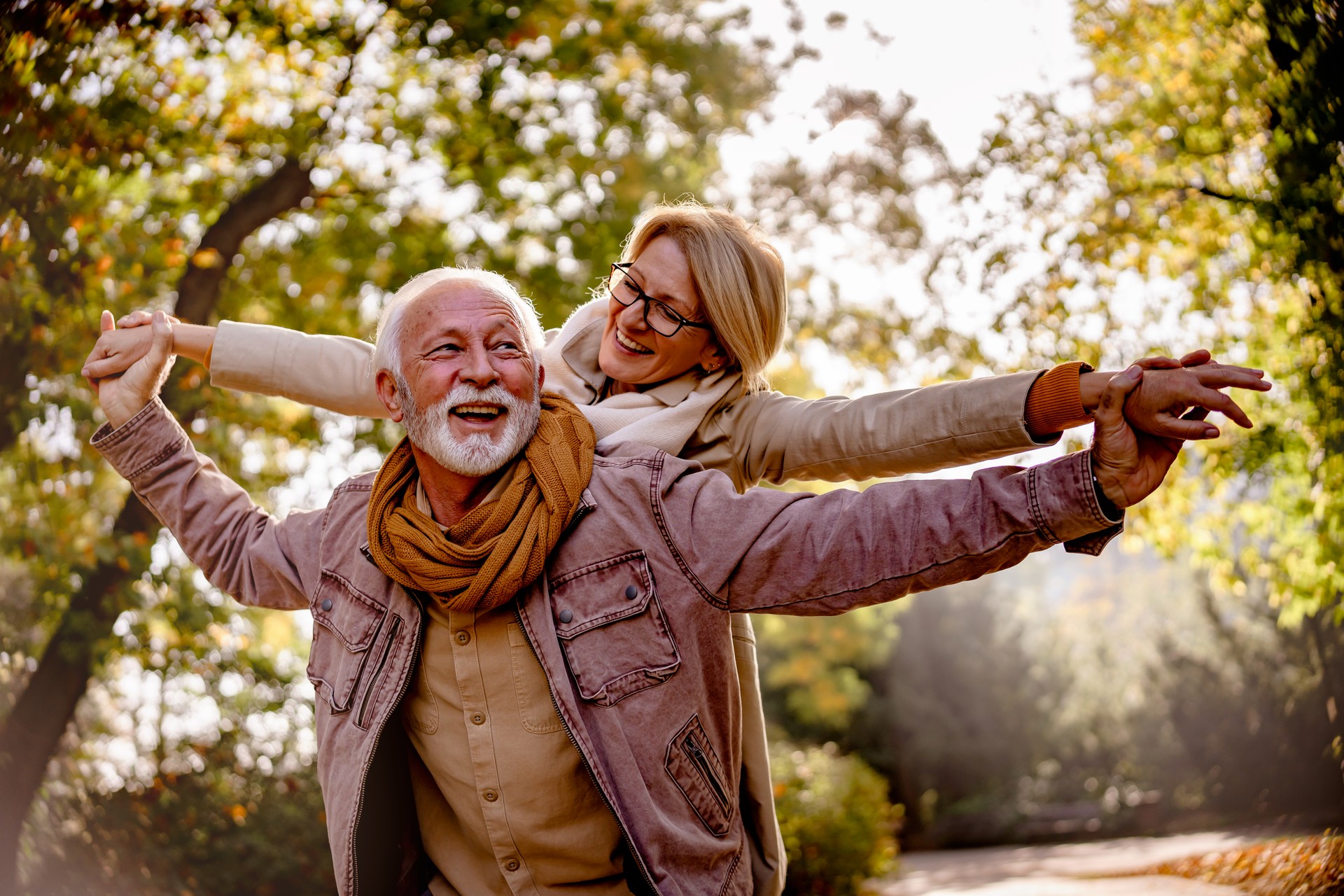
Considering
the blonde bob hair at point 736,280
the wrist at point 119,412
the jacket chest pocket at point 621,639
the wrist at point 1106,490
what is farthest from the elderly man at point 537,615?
the wrist at point 119,412

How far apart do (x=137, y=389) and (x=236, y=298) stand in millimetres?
5732

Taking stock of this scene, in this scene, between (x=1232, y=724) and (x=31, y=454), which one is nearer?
(x=31, y=454)

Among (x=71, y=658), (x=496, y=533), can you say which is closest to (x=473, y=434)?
(x=496, y=533)

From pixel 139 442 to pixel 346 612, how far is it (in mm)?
717

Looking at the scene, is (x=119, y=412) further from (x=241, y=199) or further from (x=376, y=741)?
(x=241, y=199)

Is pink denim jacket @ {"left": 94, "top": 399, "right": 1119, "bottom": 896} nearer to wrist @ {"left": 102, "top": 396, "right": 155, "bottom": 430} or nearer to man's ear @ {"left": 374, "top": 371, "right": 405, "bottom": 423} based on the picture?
man's ear @ {"left": 374, "top": 371, "right": 405, "bottom": 423}

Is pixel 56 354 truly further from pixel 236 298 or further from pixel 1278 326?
pixel 1278 326

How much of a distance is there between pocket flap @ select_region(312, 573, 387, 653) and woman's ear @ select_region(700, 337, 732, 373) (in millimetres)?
1003

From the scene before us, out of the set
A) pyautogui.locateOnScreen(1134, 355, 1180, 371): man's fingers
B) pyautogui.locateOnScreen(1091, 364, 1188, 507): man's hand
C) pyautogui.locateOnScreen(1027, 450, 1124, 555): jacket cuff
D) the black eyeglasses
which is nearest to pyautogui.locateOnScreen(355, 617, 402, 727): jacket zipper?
the black eyeglasses

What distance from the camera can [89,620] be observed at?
682 centimetres

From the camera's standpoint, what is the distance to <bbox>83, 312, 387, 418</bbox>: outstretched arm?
2691mm

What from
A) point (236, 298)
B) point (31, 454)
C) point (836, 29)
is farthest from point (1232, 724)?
point (31, 454)

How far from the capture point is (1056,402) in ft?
6.38

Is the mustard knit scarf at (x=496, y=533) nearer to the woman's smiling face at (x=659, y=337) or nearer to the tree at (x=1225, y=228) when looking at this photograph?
the woman's smiling face at (x=659, y=337)
